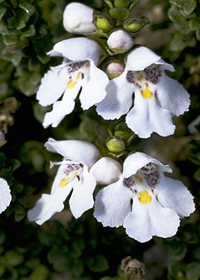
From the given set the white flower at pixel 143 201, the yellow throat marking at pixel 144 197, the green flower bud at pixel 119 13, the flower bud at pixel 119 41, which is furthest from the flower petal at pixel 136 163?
the green flower bud at pixel 119 13

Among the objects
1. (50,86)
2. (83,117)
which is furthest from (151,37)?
(50,86)

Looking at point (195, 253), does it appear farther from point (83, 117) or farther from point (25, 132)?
point (25, 132)

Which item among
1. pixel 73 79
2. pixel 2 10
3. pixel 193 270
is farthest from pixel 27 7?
pixel 193 270

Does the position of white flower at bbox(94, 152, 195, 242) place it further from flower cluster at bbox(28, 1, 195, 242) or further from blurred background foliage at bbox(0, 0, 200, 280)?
blurred background foliage at bbox(0, 0, 200, 280)

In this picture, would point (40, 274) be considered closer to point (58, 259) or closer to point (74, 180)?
point (58, 259)

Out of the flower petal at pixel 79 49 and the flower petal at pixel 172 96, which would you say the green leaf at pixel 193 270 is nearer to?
the flower petal at pixel 172 96

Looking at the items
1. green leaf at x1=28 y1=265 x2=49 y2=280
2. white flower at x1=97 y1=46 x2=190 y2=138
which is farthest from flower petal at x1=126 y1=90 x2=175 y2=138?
green leaf at x1=28 y1=265 x2=49 y2=280

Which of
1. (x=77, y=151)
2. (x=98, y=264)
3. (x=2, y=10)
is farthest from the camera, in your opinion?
(x=98, y=264)

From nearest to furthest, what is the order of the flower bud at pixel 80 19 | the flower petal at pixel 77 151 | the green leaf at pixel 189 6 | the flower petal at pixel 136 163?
the flower petal at pixel 136 163
the flower petal at pixel 77 151
the flower bud at pixel 80 19
the green leaf at pixel 189 6
